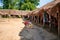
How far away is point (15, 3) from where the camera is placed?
57156 millimetres

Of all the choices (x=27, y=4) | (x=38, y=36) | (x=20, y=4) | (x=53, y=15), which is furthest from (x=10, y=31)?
(x=20, y=4)

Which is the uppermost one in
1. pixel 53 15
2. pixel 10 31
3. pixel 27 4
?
pixel 27 4

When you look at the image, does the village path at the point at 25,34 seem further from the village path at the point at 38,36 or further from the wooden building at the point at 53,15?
the wooden building at the point at 53,15

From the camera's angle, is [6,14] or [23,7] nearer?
[6,14]

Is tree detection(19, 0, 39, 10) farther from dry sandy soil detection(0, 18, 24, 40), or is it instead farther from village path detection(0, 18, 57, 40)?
village path detection(0, 18, 57, 40)

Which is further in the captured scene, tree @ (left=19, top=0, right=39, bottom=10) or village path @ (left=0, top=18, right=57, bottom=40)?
tree @ (left=19, top=0, right=39, bottom=10)

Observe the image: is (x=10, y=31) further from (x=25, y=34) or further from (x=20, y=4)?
(x=20, y=4)

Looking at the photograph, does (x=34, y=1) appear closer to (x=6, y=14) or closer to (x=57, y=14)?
(x=6, y=14)

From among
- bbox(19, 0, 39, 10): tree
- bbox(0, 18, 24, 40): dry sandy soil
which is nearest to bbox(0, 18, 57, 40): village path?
bbox(0, 18, 24, 40): dry sandy soil

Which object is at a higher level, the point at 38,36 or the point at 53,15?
the point at 53,15

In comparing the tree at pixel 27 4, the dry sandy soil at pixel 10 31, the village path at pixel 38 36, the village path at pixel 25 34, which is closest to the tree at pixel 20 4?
the tree at pixel 27 4

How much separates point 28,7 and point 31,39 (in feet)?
142

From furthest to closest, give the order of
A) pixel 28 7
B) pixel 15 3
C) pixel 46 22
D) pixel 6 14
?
pixel 15 3 → pixel 28 7 → pixel 6 14 → pixel 46 22

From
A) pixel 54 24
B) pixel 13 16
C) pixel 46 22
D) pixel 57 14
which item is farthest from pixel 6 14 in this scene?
pixel 57 14
